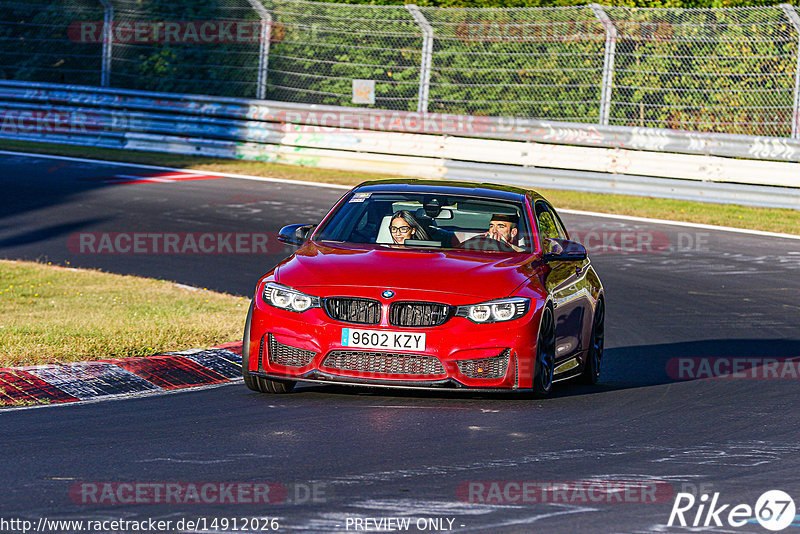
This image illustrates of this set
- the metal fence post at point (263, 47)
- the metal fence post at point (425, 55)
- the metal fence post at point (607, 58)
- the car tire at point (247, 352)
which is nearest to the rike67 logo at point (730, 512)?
the car tire at point (247, 352)

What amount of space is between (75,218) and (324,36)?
8233mm

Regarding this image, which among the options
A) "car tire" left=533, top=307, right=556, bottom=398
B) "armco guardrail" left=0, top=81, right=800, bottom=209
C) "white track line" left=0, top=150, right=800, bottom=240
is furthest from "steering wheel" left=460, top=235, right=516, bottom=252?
"armco guardrail" left=0, top=81, right=800, bottom=209

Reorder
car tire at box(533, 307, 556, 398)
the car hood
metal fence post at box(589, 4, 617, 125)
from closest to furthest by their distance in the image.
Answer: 1. the car hood
2. car tire at box(533, 307, 556, 398)
3. metal fence post at box(589, 4, 617, 125)

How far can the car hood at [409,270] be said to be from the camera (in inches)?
338

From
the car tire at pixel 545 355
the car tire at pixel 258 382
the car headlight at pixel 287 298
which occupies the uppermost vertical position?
the car headlight at pixel 287 298

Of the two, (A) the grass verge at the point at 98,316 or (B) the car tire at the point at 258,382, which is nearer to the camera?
(B) the car tire at the point at 258,382

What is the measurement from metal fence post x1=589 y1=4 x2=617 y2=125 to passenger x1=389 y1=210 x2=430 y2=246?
1325 centimetres

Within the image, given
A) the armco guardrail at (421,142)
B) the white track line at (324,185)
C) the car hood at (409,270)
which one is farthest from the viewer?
the armco guardrail at (421,142)

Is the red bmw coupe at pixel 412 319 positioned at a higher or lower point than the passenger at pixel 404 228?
lower

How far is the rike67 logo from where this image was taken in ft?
19.0

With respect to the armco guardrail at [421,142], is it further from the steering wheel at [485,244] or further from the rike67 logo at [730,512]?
the rike67 logo at [730,512]

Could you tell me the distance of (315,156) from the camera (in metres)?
25.6

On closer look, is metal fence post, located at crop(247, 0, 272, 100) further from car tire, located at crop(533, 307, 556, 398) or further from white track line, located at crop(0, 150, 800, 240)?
car tire, located at crop(533, 307, 556, 398)

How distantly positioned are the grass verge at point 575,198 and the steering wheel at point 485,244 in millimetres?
10909
